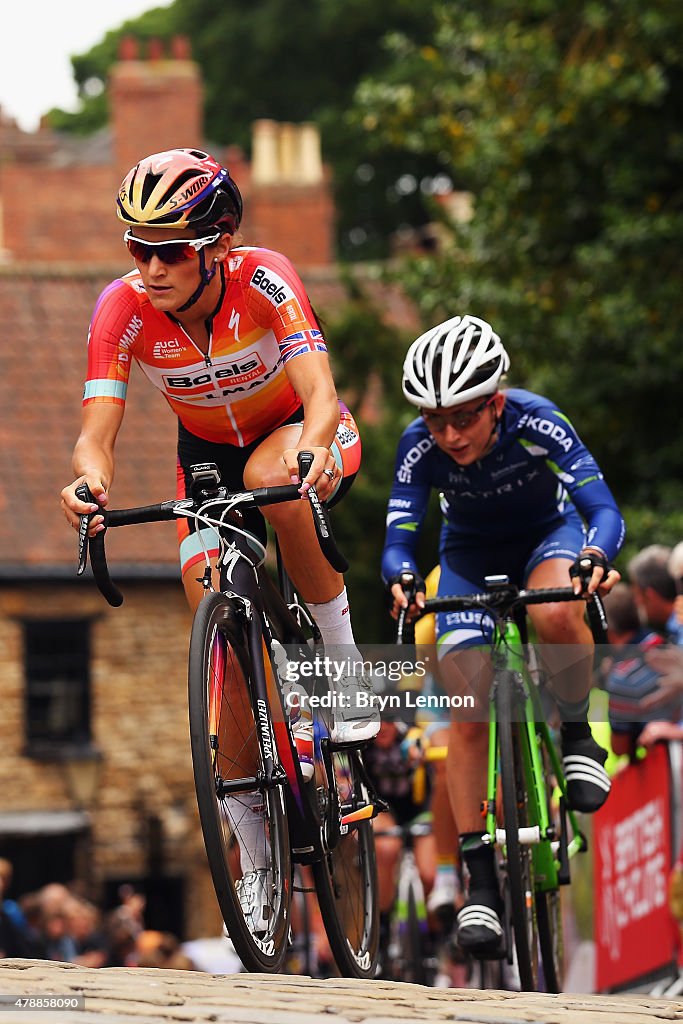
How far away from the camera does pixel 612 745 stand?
10.9m

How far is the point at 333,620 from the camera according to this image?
24.6ft

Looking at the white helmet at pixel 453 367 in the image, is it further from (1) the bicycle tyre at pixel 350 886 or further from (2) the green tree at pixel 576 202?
(2) the green tree at pixel 576 202

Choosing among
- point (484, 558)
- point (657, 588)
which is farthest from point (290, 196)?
point (484, 558)

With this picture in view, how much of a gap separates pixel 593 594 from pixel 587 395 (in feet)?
32.4

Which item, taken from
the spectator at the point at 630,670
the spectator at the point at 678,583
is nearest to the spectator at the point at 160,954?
the spectator at the point at 630,670

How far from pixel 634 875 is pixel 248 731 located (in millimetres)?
4960

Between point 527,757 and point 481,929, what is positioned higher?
point 527,757

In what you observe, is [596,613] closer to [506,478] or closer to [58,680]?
[506,478]

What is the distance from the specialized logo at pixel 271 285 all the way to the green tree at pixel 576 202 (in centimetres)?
893

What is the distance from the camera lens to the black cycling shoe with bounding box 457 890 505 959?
7.57m

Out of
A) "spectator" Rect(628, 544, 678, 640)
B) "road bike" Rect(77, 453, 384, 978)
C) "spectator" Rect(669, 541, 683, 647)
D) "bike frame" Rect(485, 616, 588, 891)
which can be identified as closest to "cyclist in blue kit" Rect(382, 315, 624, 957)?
"bike frame" Rect(485, 616, 588, 891)

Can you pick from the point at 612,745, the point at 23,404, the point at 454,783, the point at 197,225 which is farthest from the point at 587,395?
the point at 23,404

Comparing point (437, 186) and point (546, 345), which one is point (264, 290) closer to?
point (546, 345)

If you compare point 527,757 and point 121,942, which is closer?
point 527,757
